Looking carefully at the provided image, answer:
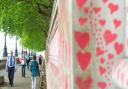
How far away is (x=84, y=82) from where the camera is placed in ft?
6.49

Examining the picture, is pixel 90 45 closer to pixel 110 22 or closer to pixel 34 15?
pixel 110 22

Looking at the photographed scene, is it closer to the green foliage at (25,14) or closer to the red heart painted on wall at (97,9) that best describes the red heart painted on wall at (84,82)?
the red heart painted on wall at (97,9)

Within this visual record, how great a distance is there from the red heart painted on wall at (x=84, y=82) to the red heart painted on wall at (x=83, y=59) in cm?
5

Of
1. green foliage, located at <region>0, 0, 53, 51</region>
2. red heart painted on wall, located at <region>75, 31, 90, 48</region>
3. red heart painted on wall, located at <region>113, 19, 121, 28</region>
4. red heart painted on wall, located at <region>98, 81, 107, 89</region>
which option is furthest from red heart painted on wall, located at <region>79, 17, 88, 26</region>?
green foliage, located at <region>0, 0, 53, 51</region>

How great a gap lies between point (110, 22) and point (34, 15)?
25211mm

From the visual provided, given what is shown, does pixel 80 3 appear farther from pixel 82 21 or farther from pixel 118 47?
pixel 118 47

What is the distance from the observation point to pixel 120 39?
200cm

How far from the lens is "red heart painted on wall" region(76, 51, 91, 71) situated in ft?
6.44

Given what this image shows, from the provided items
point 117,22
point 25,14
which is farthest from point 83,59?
point 25,14

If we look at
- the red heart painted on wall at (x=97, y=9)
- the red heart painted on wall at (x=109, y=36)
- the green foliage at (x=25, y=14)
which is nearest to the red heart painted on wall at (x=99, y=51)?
the red heart painted on wall at (x=109, y=36)

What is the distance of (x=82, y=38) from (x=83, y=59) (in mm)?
93

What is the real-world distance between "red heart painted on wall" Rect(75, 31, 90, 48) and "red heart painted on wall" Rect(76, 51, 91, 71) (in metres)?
0.04

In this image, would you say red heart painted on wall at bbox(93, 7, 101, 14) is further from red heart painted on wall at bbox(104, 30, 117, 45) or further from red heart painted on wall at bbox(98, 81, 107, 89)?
red heart painted on wall at bbox(98, 81, 107, 89)

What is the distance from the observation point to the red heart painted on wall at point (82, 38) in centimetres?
197
